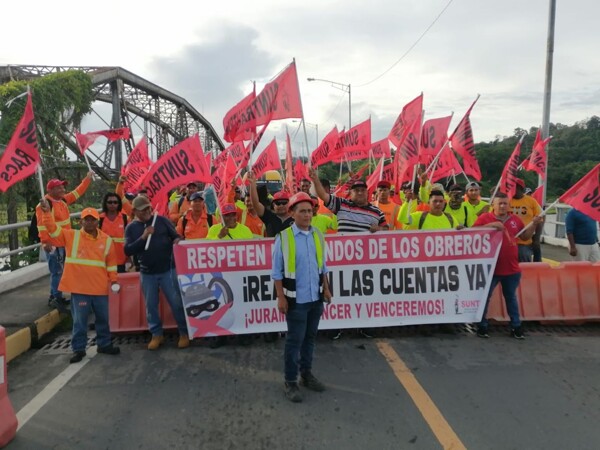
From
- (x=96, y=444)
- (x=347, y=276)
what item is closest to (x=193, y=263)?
(x=347, y=276)

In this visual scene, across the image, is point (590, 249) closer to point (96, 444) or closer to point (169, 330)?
point (169, 330)

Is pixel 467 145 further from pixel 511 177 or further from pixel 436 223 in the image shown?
pixel 436 223

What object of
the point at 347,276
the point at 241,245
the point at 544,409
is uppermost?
the point at 241,245

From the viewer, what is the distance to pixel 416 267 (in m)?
5.34

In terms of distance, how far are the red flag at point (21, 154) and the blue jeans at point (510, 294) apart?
5.62m

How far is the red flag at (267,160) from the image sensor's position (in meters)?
9.30

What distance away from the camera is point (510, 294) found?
5215 mm

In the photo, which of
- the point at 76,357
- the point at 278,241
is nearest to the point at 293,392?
the point at 278,241

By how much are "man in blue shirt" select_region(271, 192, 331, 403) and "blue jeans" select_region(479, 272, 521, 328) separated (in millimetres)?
2611

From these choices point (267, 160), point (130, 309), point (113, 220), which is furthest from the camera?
point (267, 160)

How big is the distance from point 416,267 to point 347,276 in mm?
857

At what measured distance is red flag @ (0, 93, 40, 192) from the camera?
4.97 m

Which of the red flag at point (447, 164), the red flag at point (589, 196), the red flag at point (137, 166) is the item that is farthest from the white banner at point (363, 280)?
the red flag at point (137, 166)

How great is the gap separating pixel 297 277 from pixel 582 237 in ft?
15.9
